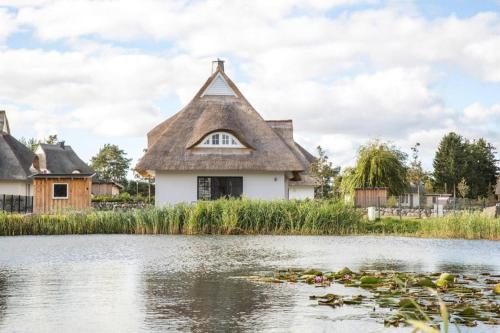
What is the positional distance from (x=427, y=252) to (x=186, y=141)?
16948 mm

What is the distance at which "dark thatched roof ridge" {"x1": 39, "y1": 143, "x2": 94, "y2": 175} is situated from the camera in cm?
5288

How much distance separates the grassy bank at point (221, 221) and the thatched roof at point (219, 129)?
706cm

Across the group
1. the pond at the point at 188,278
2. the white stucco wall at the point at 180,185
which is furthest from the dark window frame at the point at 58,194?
the pond at the point at 188,278

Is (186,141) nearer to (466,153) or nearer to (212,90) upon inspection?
(212,90)

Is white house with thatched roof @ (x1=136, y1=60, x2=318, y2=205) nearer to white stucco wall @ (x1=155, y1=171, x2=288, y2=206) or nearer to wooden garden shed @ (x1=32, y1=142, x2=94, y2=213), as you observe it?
white stucco wall @ (x1=155, y1=171, x2=288, y2=206)

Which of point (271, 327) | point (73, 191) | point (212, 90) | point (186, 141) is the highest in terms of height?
point (212, 90)

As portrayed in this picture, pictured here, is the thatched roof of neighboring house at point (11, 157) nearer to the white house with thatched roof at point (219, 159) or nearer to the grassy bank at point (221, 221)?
the white house with thatched roof at point (219, 159)

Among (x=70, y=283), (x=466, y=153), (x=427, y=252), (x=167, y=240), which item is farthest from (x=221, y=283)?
(x=466, y=153)

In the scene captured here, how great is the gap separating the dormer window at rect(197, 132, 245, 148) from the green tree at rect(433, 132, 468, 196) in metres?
32.2

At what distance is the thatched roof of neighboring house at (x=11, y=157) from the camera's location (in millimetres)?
40156

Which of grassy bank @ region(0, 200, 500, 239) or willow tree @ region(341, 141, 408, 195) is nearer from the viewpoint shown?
grassy bank @ region(0, 200, 500, 239)

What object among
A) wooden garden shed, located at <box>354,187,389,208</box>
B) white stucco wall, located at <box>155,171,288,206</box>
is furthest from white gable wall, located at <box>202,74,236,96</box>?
wooden garden shed, located at <box>354,187,389,208</box>

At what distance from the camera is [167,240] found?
19438 millimetres

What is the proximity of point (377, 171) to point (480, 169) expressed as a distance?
28319 mm
